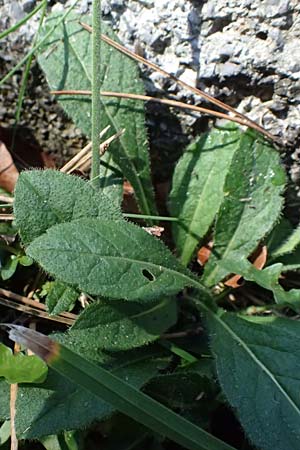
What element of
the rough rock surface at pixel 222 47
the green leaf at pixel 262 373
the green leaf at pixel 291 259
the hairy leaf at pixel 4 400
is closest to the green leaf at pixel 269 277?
the green leaf at pixel 262 373

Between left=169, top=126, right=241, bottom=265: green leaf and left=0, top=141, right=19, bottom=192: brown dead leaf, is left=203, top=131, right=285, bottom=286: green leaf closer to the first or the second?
left=169, top=126, right=241, bottom=265: green leaf

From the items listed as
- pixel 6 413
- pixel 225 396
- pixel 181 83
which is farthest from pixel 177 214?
pixel 6 413

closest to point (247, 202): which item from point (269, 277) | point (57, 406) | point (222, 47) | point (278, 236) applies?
point (278, 236)

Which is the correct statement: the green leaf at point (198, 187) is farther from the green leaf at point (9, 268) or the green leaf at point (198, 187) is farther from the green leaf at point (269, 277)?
the green leaf at point (9, 268)

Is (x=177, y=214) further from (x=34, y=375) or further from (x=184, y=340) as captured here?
(x=34, y=375)

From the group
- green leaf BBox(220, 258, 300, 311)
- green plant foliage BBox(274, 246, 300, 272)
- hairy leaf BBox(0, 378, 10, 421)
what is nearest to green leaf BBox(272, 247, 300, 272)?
green plant foliage BBox(274, 246, 300, 272)
